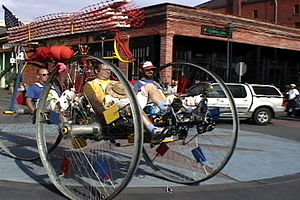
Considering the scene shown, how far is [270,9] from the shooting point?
74.0 m

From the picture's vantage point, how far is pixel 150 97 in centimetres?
618

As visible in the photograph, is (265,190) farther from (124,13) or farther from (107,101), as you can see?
(124,13)

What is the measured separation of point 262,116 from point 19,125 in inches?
459

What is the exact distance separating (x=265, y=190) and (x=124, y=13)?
3.33 metres

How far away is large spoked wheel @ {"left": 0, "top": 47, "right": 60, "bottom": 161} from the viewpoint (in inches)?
322

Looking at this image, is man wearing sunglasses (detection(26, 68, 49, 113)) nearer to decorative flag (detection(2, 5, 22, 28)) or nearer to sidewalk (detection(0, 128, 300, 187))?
sidewalk (detection(0, 128, 300, 187))

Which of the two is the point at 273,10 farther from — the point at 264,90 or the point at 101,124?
the point at 101,124

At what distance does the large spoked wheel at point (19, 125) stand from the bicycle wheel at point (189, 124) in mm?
2041

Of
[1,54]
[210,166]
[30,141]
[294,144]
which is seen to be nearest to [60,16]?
[210,166]

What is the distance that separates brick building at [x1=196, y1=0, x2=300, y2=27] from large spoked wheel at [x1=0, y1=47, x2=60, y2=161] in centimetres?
5804

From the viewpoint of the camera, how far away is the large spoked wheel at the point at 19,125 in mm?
8180

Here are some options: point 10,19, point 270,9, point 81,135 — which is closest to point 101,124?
point 81,135

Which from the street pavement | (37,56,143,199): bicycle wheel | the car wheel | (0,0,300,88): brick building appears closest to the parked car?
the car wheel

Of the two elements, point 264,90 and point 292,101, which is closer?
point 264,90
